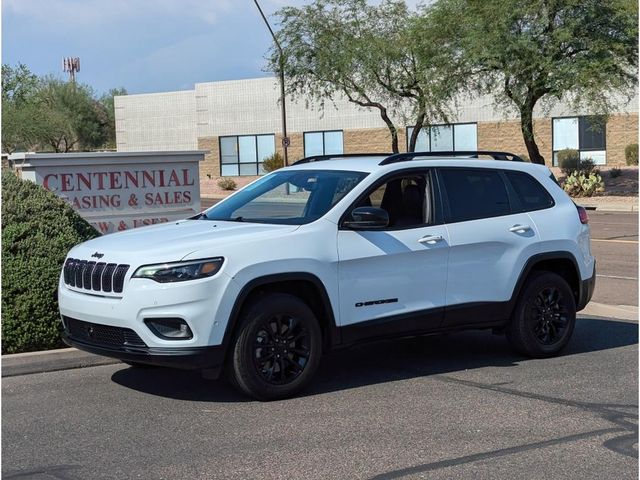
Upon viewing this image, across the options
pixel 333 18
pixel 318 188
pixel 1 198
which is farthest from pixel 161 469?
pixel 333 18

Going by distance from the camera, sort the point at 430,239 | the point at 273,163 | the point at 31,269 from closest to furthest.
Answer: the point at 430,239 < the point at 31,269 < the point at 273,163

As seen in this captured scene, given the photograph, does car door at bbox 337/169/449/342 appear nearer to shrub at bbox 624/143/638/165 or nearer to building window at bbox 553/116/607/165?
shrub at bbox 624/143/638/165

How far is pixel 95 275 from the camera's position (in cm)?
706

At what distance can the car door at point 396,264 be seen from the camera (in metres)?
7.48

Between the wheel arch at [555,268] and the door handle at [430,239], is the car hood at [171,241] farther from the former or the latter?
the wheel arch at [555,268]

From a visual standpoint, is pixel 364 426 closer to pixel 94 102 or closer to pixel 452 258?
pixel 452 258

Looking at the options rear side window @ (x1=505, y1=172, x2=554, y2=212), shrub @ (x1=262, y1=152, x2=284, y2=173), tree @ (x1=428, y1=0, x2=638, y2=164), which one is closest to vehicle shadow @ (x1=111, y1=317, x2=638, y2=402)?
rear side window @ (x1=505, y1=172, x2=554, y2=212)

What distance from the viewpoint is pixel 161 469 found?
18.2 ft

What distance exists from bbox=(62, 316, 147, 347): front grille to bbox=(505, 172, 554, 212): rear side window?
3753mm

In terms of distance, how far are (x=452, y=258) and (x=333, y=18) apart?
118 ft

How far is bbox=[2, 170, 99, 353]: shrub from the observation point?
8.27 metres

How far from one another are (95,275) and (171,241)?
61 centimetres

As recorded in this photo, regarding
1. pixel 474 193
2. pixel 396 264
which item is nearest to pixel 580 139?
pixel 474 193

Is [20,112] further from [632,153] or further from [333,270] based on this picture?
[333,270]
